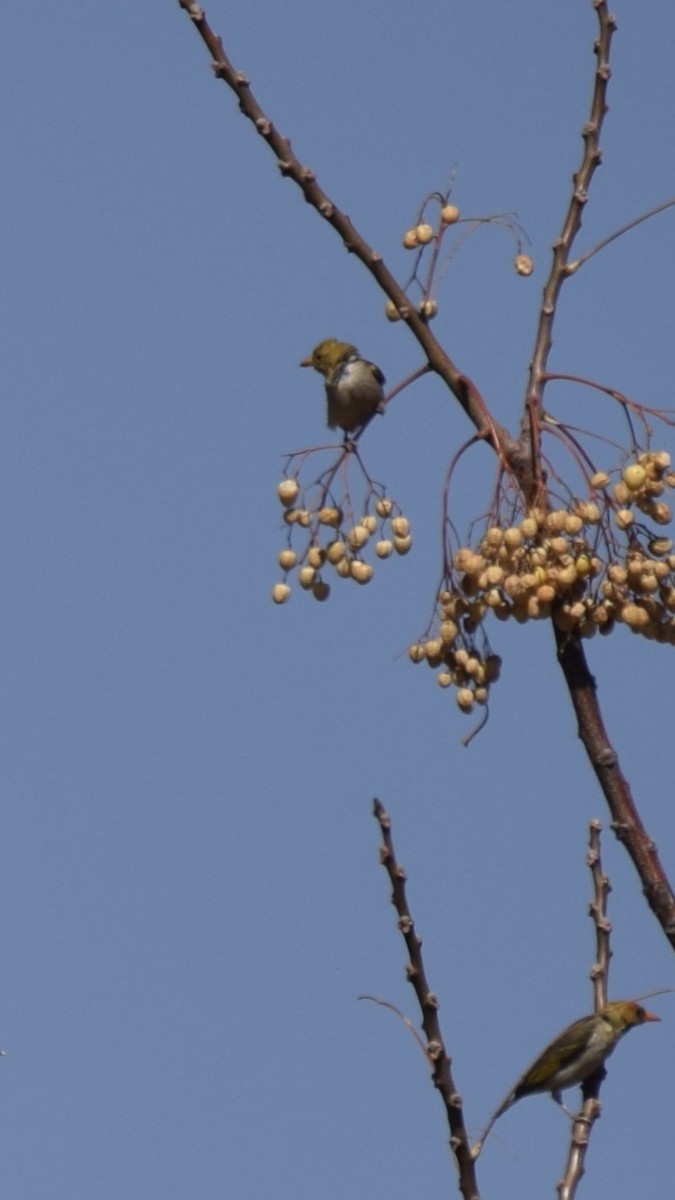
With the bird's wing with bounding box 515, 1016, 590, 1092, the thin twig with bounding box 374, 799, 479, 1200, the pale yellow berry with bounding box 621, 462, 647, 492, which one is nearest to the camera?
the thin twig with bounding box 374, 799, 479, 1200

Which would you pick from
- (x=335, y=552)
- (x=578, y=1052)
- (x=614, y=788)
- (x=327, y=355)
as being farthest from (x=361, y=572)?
(x=327, y=355)

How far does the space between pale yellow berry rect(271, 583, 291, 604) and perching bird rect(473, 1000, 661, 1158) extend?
42.0 inches

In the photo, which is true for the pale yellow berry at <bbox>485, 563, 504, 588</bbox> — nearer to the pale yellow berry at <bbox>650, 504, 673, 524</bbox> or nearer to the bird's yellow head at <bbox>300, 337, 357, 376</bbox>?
the pale yellow berry at <bbox>650, 504, 673, 524</bbox>

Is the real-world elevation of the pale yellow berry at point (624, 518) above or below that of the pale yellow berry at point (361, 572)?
below

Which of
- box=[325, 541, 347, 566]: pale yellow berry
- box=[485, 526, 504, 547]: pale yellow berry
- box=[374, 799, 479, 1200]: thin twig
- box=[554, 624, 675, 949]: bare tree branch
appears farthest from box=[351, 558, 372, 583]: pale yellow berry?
box=[374, 799, 479, 1200]: thin twig

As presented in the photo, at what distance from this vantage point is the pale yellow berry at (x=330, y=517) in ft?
11.7

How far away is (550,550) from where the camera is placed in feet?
9.96

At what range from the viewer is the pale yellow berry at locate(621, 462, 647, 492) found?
318 cm

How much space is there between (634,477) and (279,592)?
0.89 meters

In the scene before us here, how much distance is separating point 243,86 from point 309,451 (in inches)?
43.2

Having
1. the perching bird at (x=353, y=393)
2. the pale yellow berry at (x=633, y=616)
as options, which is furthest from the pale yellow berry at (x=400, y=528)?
the pale yellow berry at (x=633, y=616)

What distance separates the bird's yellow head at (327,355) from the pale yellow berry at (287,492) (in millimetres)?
1242

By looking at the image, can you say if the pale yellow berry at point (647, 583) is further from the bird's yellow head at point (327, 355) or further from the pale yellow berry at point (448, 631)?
the bird's yellow head at point (327, 355)

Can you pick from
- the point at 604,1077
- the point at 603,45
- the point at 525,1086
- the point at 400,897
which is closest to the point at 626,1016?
the point at 525,1086
